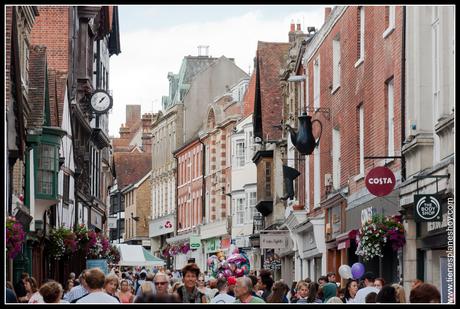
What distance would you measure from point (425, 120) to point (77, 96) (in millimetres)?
31938

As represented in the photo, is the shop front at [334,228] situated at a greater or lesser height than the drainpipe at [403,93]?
lesser

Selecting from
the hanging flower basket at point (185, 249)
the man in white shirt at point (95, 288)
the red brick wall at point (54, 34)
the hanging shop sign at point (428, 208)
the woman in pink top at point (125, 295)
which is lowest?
the woman in pink top at point (125, 295)

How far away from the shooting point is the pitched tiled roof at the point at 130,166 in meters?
130

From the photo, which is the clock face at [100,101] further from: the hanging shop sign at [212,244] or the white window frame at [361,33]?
the hanging shop sign at [212,244]

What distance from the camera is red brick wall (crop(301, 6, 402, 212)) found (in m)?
28.4

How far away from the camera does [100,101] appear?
5884cm

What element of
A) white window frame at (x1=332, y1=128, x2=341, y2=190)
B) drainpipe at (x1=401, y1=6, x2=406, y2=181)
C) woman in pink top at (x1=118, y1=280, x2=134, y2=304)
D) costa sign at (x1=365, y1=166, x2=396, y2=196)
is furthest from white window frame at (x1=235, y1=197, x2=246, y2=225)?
woman in pink top at (x1=118, y1=280, x2=134, y2=304)

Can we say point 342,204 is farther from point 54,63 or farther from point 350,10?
point 54,63

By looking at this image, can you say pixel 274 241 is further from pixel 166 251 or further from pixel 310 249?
pixel 166 251

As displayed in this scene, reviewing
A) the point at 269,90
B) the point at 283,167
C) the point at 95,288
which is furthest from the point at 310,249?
the point at 95,288

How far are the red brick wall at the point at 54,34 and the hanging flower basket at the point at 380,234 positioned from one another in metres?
26.5

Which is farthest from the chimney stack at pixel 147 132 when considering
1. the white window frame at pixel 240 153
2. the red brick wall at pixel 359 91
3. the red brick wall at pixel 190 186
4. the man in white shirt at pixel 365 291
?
the man in white shirt at pixel 365 291

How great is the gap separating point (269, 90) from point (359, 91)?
31.6 meters
